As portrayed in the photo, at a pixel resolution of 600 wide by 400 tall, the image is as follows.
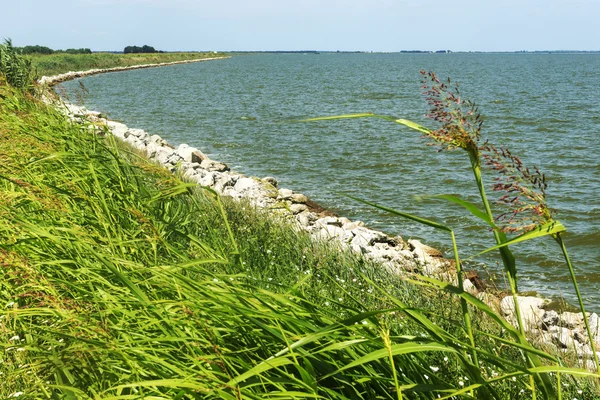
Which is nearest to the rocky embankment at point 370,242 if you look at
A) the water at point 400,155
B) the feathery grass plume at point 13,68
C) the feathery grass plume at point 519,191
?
the water at point 400,155

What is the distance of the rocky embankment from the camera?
562 cm

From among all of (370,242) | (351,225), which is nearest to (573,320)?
(370,242)

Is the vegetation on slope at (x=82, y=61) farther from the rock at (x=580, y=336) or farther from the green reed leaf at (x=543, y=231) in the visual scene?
the green reed leaf at (x=543, y=231)

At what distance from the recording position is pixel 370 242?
371 inches

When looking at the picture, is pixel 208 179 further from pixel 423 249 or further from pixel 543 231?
pixel 543 231

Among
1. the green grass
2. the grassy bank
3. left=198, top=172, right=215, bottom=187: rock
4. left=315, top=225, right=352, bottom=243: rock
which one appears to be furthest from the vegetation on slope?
the green grass

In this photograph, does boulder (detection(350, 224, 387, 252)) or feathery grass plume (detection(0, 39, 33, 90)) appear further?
feathery grass plume (detection(0, 39, 33, 90))

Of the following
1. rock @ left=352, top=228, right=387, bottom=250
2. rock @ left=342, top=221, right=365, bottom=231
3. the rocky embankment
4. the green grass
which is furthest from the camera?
rock @ left=342, top=221, right=365, bottom=231

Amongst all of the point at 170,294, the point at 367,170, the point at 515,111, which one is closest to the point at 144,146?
the point at 367,170

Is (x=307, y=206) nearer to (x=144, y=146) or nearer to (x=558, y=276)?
(x=558, y=276)

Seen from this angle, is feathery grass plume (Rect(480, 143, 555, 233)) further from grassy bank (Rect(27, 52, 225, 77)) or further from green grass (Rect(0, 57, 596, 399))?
grassy bank (Rect(27, 52, 225, 77))

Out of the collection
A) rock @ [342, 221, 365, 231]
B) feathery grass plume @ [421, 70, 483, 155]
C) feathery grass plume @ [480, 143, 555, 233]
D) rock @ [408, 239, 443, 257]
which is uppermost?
feathery grass plume @ [421, 70, 483, 155]

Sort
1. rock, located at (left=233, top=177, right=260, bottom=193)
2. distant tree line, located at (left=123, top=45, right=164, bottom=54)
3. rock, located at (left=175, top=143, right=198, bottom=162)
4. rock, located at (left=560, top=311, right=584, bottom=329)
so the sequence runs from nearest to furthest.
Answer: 1. rock, located at (left=560, top=311, right=584, bottom=329)
2. rock, located at (left=233, top=177, right=260, bottom=193)
3. rock, located at (left=175, top=143, right=198, bottom=162)
4. distant tree line, located at (left=123, top=45, right=164, bottom=54)

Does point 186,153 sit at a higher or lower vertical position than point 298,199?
higher
